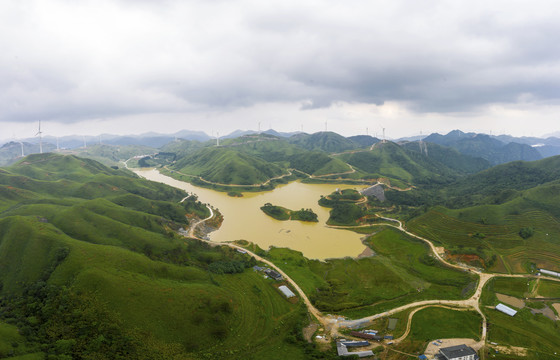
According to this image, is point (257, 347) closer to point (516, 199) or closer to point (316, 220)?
point (316, 220)

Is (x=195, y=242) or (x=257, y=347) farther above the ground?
(x=195, y=242)

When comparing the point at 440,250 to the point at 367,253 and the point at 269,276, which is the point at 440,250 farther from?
the point at 269,276

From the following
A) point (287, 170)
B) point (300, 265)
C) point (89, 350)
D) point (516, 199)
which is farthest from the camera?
point (287, 170)

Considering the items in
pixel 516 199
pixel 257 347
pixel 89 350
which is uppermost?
pixel 516 199

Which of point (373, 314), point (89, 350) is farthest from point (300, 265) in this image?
point (89, 350)

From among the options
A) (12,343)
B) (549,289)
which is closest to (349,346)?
(12,343)

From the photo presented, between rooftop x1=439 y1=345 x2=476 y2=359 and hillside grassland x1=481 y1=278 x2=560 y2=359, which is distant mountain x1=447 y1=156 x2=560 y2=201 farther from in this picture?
rooftop x1=439 y1=345 x2=476 y2=359
